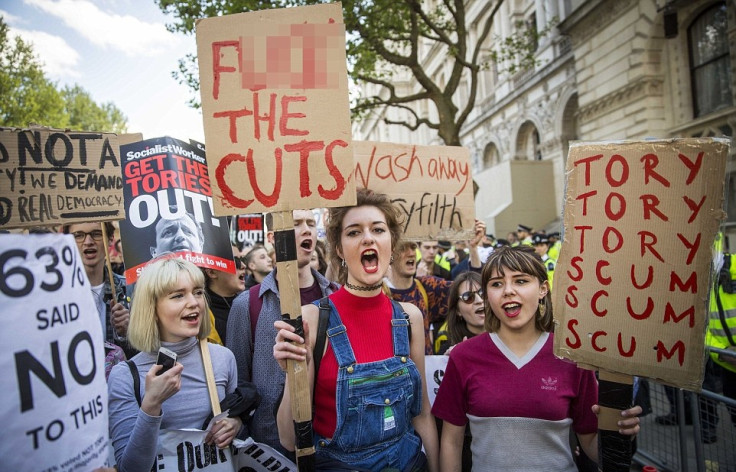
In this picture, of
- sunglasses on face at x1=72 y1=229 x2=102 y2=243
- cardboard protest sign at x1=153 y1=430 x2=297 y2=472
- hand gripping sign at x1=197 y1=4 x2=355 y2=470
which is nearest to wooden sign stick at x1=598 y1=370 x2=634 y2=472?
hand gripping sign at x1=197 y1=4 x2=355 y2=470

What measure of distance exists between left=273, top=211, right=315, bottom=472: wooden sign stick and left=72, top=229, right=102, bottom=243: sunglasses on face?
2058 mm

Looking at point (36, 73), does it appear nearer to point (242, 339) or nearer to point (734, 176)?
point (242, 339)

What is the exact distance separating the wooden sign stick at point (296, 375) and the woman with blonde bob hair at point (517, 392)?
2.01 ft

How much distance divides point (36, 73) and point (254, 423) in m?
25.8

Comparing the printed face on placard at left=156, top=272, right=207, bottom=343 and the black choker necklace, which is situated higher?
the black choker necklace

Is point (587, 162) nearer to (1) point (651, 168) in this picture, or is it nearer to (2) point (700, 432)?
(1) point (651, 168)

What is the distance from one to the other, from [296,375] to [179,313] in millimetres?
779

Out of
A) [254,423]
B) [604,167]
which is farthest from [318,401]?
[604,167]

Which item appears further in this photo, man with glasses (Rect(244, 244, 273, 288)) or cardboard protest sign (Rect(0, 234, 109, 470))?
man with glasses (Rect(244, 244, 273, 288))

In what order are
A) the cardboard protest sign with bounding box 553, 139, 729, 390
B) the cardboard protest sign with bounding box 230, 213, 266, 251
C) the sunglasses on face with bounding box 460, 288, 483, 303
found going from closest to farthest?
1. the cardboard protest sign with bounding box 553, 139, 729, 390
2. the sunglasses on face with bounding box 460, 288, 483, 303
3. the cardboard protest sign with bounding box 230, 213, 266, 251

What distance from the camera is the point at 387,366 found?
191 centimetres

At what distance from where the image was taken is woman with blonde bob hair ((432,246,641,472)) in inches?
73.2

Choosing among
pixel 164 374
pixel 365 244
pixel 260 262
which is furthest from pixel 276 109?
pixel 260 262

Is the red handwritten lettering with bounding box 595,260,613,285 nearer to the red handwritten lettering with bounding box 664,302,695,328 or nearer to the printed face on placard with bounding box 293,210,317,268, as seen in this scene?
the red handwritten lettering with bounding box 664,302,695,328
